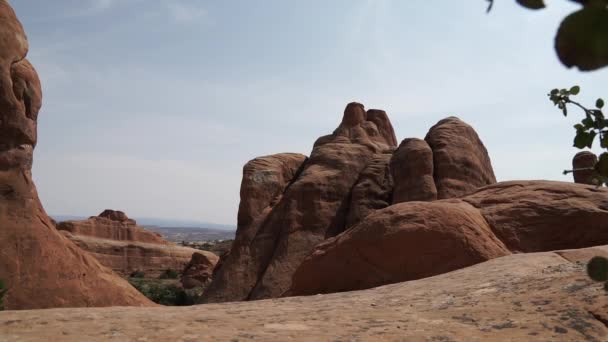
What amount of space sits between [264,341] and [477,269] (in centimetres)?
426

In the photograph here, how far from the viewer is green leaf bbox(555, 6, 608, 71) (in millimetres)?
708

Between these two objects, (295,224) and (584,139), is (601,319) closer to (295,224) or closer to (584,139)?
(584,139)

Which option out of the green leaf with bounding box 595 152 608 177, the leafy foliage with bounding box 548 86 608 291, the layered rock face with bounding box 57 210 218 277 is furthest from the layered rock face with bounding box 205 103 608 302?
the layered rock face with bounding box 57 210 218 277

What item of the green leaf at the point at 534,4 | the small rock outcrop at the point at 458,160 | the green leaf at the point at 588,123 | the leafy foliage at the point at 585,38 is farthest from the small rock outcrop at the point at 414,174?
the leafy foliage at the point at 585,38

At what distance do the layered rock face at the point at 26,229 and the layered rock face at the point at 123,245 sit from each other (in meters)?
32.1

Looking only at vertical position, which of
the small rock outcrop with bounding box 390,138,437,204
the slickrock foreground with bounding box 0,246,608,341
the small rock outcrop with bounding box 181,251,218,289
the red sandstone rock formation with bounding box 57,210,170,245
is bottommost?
the small rock outcrop with bounding box 181,251,218,289

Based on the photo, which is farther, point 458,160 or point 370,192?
point 370,192

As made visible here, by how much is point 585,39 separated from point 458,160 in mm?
21203

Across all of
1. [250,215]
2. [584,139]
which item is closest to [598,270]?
[584,139]

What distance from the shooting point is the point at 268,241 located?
23.5 metres

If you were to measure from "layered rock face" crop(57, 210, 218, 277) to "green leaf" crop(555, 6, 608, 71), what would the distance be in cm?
4588

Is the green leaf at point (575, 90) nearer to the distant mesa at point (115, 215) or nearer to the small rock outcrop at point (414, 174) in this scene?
the small rock outcrop at point (414, 174)

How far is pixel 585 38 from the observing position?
0.72m

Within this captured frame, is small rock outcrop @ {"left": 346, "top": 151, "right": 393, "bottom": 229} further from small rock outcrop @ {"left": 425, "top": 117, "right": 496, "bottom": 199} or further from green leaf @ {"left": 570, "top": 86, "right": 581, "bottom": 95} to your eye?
green leaf @ {"left": 570, "top": 86, "right": 581, "bottom": 95}
